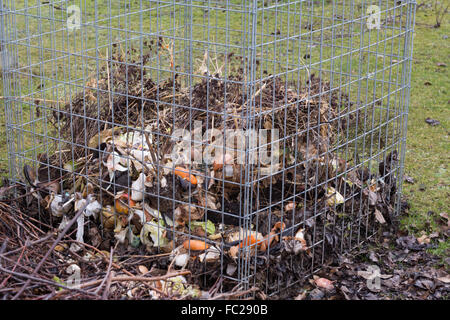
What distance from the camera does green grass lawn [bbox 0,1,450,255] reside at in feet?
15.3

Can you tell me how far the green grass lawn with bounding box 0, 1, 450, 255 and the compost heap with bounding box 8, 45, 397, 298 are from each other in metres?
0.41

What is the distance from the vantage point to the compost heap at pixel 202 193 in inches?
141

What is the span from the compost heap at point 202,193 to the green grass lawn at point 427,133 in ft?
1.36

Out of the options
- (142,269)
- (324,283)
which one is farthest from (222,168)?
(324,283)

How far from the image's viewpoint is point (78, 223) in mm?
3895

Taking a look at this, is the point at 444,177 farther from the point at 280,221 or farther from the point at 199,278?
the point at 199,278

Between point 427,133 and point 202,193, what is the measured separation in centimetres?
314

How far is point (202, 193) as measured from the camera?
12.2 feet

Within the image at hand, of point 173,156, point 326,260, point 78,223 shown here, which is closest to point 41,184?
point 78,223

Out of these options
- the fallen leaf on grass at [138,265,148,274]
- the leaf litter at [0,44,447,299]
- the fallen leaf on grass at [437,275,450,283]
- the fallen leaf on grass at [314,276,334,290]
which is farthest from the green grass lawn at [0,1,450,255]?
the fallen leaf on grass at [138,265,148,274]

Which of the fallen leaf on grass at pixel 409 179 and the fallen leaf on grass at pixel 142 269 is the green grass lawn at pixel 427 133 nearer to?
the fallen leaf on grass at pixel 409 179

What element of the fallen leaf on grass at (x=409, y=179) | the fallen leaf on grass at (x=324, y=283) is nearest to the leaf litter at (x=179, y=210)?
the fallen leaf on grass at (x=324, y=283)

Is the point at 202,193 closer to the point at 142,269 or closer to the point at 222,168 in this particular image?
the point at 222,168

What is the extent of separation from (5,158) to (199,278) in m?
2.47
